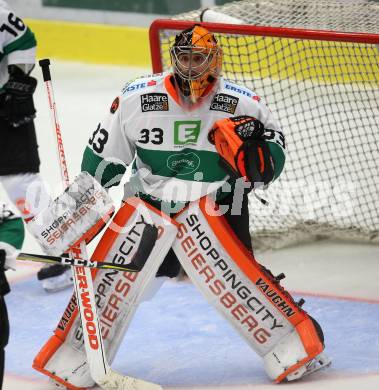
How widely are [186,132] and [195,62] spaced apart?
0.80ft

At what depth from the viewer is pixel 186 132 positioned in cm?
370

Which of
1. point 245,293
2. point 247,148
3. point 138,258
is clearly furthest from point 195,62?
point 245,293

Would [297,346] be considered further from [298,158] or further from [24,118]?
[298,158]

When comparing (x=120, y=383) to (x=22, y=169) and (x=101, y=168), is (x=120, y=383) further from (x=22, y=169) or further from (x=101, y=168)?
(x=22, y=169)

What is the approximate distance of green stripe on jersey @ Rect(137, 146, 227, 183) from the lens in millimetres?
3730

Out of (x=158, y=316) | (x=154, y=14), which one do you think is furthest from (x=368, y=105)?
(x=154, y=14)

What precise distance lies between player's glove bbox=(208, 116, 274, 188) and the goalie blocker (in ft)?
0.71

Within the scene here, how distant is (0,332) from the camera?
306 cm

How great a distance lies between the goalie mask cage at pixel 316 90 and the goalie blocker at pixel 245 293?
1282mm

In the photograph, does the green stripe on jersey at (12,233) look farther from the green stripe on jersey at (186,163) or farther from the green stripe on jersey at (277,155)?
the green stripe on jersey at (277,155)

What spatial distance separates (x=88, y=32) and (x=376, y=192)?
3893mm

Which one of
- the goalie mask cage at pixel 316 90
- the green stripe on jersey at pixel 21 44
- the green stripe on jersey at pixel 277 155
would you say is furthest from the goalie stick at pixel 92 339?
the goalie mask cage at pixel 316 90

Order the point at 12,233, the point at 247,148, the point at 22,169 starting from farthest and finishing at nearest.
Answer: the point at 22,169, the point at 247,148, the point at 12,233

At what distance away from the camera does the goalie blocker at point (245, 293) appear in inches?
144
